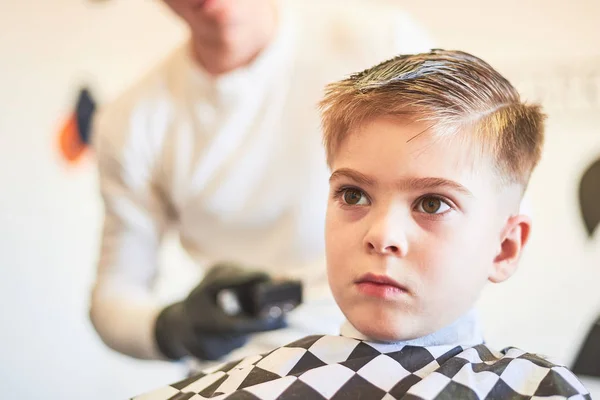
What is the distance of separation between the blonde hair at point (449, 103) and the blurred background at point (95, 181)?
3.08 ft

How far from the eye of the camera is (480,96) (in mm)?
597

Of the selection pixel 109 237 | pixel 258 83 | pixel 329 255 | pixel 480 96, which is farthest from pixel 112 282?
pixel 480 96

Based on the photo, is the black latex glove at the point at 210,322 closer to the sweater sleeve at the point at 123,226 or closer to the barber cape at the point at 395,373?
the sweater sleeve at the point at 123,226

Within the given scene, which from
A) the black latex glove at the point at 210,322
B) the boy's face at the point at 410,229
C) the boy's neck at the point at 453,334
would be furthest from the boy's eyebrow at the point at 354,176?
the black latex glove at the point at 210,322

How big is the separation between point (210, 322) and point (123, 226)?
0.28m

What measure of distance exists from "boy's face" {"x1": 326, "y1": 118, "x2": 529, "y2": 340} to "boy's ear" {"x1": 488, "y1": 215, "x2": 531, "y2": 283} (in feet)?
0.09

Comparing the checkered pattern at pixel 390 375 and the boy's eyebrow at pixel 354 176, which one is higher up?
the boy's eyebrow at pixel 354 176

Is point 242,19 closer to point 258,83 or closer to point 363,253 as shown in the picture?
point 258,83

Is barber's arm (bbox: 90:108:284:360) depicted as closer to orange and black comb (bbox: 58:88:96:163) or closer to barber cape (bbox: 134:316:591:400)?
barber cape (bbox: 134:316:591:400)

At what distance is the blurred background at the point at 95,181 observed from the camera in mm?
1489

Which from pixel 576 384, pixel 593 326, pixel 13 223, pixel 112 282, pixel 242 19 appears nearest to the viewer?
pixel 576 384

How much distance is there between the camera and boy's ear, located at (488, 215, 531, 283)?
628 millimetres

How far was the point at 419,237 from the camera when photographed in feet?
1.85

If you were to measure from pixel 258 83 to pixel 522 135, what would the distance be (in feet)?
1.85
